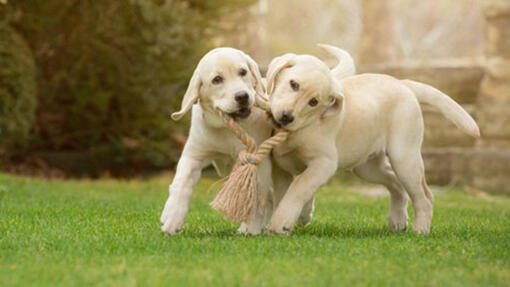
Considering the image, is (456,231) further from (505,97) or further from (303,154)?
(505,97)

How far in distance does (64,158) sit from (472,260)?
27.7 feet

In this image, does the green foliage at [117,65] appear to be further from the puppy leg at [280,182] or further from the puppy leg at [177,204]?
the puppy leg at [177,204]

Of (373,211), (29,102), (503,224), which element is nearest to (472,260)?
(503,224)

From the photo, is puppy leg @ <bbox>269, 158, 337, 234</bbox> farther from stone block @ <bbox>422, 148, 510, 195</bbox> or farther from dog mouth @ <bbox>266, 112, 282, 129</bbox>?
stone block @ <bbox>422, 148, 510, 195</bbox>

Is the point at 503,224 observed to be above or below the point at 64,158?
above

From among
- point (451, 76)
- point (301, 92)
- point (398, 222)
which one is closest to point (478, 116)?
point (451, 76)

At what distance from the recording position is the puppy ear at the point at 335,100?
5.47 metres

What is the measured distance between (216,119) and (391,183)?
156 cm

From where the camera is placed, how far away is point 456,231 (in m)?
6.07

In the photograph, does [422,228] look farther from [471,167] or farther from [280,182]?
[471,167]

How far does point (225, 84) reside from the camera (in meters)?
5.28

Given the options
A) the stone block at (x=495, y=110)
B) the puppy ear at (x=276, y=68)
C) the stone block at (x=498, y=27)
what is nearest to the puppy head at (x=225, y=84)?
the puppy ear at (x=276, y=68)

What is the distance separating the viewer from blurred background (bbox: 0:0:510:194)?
11023 mm

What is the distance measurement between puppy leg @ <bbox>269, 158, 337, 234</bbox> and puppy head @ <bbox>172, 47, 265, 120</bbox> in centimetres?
53
